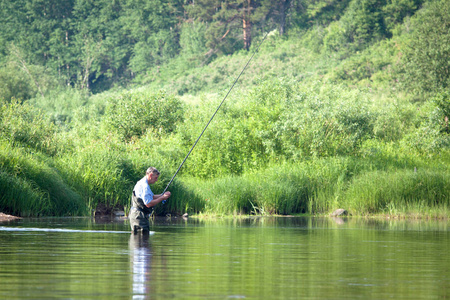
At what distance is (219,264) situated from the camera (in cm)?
995

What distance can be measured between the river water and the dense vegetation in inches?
288

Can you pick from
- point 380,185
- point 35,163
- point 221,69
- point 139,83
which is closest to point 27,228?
point 35,163

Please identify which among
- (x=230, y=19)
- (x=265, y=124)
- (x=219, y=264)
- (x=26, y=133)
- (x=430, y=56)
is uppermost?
(x=230, y=19)

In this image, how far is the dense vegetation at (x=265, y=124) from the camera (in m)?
24.3

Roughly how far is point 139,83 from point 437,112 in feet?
208

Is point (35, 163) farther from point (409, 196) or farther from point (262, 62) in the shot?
A: point (262, 62)

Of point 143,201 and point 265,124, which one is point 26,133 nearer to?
point 265,124

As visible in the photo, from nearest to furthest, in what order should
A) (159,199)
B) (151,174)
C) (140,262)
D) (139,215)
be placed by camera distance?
(140,262) → (159,199) → (151,174) → (139,215)

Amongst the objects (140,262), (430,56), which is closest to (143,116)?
(430,56)

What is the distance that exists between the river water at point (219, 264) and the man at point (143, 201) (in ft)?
1.05

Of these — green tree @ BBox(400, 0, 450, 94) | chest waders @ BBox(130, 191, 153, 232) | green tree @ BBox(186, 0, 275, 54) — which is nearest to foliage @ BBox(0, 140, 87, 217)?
chest waders @ BBox(130, 191, 153, 232)

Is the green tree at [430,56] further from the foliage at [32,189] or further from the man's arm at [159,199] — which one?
the man's arm at [159,199]

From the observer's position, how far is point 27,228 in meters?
15.9

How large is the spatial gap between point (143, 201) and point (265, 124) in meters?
19.4
